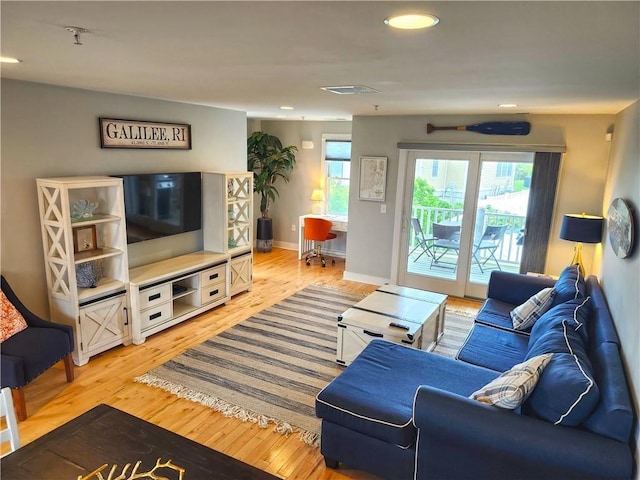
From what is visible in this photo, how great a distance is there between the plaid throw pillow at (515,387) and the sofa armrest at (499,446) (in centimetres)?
5

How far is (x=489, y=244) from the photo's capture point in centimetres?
534

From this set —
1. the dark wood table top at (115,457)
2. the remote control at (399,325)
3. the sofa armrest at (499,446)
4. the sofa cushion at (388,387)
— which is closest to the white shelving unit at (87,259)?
the dark wood table top at (115,457)

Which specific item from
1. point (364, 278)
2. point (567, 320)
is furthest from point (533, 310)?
point (364, 278)

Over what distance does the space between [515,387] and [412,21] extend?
5.35 ft

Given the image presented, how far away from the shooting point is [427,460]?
7.09 feet

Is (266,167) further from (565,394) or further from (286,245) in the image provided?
(565,394)

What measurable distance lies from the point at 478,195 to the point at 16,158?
4.73 meters

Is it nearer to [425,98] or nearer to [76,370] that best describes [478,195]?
[425,98]

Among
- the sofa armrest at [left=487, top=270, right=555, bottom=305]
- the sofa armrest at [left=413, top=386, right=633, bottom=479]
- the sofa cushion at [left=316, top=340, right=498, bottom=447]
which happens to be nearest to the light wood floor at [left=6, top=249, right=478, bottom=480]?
the sofa cushion at [left=316, top=340, right=498, bottom=447]

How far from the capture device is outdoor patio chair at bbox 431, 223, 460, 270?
551cm

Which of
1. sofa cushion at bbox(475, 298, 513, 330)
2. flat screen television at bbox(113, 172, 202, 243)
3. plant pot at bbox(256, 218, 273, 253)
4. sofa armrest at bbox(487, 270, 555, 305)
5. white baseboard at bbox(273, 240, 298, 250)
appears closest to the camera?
sofa cushion at bbox(475, 298, 513, 330)

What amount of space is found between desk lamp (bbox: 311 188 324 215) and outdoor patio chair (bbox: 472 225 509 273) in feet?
9.35

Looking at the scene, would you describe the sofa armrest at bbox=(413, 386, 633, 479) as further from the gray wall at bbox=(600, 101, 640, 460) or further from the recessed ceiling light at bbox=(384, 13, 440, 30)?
the recessed ceiling light at bbox=(384, 13, 440, 30)

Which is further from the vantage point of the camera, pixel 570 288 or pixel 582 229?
pixel 582 229
